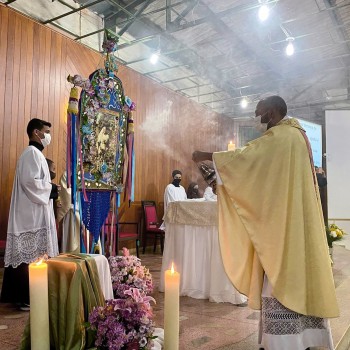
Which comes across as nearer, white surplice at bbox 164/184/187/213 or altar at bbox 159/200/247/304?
altar at bbox 159/200/247/304

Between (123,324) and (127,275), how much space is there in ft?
2.45

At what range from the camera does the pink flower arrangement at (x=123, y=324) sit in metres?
1.91

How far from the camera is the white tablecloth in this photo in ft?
7.41

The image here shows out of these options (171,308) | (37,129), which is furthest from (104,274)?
(37,129)

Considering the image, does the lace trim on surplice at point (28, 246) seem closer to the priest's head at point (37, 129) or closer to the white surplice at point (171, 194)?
the priest's head at point (37, 129)

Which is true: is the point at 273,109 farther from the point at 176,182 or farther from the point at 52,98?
the point at 176,182

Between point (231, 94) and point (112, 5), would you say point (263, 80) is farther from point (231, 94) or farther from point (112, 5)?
point (112, 5)

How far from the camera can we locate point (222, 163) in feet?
7.89

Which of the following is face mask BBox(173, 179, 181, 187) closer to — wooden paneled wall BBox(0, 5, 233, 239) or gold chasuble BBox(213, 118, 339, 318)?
wooden paneled wall BBox(0, 5, 233, 239)

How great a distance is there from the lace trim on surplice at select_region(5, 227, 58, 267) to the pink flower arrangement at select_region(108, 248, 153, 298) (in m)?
1.05

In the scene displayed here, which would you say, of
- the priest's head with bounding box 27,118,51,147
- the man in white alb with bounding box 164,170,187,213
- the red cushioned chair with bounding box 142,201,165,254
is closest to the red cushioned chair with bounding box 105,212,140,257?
the red cushioned chair with bounding box 142,201,165,254

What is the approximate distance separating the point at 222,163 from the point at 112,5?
16.5 ft

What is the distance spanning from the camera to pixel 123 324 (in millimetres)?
1963

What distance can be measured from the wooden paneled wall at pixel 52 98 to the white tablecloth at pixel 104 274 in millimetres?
2691
